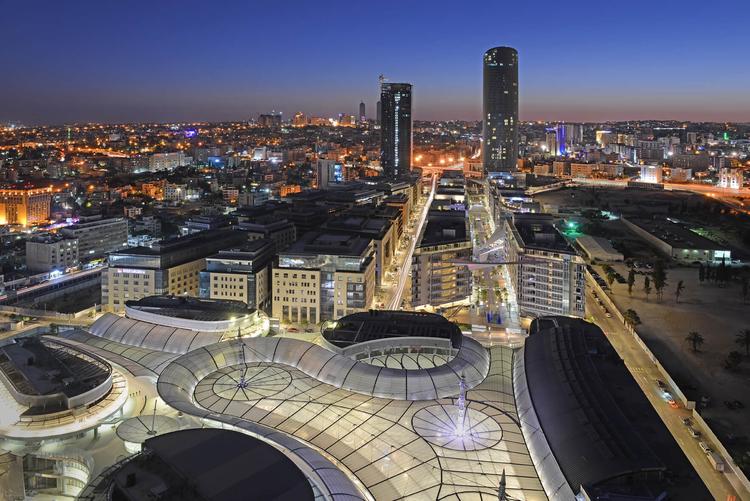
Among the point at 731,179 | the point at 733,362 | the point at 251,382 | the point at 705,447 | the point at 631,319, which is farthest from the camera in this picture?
the point at 731,179

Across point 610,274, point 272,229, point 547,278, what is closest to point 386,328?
point 547,278

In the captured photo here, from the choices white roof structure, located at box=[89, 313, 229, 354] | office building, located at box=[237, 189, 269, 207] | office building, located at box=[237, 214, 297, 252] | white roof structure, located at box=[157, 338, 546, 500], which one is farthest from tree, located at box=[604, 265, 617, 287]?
office building, located at box=[237, 189, 269, 207]

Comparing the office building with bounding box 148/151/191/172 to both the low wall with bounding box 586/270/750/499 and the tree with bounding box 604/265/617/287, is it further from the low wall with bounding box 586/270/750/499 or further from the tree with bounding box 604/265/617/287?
the low wall with bounding box 586/270/750/499

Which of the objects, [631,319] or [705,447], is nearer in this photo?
[705,447]

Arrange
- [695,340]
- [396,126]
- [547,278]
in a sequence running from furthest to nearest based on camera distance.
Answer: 1. [396,126]
2. [547,278]
3. [695,340]

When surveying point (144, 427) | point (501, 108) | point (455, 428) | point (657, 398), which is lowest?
point (657, 398)

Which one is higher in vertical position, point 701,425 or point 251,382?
point 251,382

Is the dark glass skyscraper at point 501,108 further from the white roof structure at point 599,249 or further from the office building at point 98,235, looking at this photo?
the office building at point 98,235

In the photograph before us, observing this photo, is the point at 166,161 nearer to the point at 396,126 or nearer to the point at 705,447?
the point at 396,126
